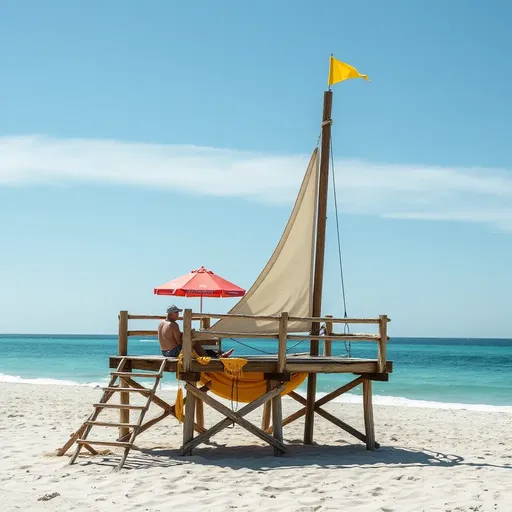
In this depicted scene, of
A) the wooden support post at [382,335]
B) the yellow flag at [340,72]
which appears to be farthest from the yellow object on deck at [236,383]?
the yellow flag at [340,72]

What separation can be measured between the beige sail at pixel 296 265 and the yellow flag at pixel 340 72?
4.18 feet

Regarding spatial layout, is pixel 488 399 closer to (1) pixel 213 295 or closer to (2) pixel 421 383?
(2) pixel 421 383

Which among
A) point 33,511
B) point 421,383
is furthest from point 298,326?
point 421,383

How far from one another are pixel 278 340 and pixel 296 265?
1427 millimetres

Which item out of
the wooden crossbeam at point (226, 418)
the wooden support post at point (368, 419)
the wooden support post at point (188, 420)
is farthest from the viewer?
the wooden support post at point (368, 419)

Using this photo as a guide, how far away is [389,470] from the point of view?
11.2 metres

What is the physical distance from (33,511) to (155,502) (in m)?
1.35

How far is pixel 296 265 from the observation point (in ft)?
44.1

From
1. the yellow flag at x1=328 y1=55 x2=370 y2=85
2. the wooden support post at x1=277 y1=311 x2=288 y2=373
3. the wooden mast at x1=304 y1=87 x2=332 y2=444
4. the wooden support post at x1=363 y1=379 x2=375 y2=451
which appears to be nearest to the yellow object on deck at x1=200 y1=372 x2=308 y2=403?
the wooden support post at x1=277 y1=311 x2=288 y2=373

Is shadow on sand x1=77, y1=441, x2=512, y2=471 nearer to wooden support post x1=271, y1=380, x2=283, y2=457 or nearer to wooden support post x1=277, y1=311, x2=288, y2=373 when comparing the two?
wooden support post x1=271, y1=380, x2=283, y2=457

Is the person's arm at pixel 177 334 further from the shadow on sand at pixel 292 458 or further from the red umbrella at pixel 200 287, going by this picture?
the shadow on sand at pixel 292 458

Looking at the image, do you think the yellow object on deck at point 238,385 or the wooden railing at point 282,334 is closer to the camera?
the wooden railing at point 282,334

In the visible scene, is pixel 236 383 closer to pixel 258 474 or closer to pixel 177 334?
pixel 177 334

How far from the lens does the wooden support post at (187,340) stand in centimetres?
1167
